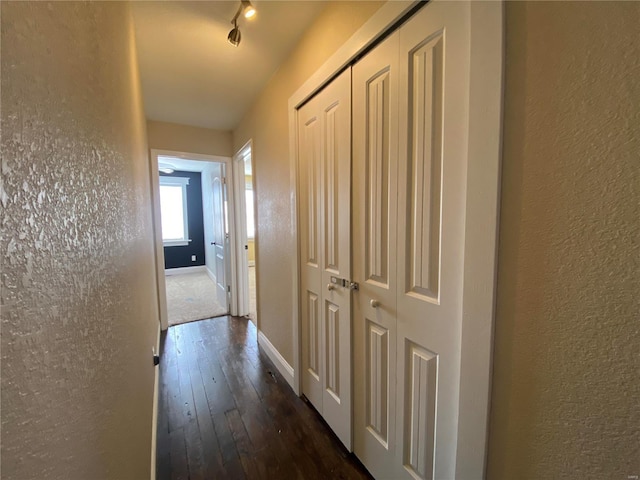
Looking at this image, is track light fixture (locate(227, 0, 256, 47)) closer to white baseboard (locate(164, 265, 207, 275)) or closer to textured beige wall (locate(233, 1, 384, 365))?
textured beige wall (locate(233, 1, 384, 365))

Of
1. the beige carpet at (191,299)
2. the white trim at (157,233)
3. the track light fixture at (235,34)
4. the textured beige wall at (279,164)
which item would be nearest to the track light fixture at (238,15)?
the track light fixture at (235,34)

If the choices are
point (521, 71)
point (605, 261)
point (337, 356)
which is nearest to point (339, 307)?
point (337, 356)

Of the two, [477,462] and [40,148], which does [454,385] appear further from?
[40,148]

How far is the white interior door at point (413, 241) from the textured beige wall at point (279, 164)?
44 centimetres

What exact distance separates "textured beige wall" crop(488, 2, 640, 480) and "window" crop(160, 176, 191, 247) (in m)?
6.40

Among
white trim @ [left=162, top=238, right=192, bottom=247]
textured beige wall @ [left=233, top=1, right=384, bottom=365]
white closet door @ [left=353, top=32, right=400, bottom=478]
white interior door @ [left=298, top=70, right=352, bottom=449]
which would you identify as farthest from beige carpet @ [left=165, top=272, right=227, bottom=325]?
white closet door @ [left=353, top=32, right=400, bottom=478]

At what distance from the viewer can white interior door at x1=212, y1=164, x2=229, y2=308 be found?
3533 millimetres

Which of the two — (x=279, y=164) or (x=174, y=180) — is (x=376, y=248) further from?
(x=174, y=180)

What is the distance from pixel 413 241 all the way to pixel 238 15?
1.54 meters

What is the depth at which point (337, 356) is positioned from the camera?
1546mm

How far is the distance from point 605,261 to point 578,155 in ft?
0.83

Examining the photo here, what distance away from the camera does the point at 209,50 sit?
70.2 inches

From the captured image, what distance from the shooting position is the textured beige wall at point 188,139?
301 centimetres

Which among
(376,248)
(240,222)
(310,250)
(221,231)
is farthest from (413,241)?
(221,231)
